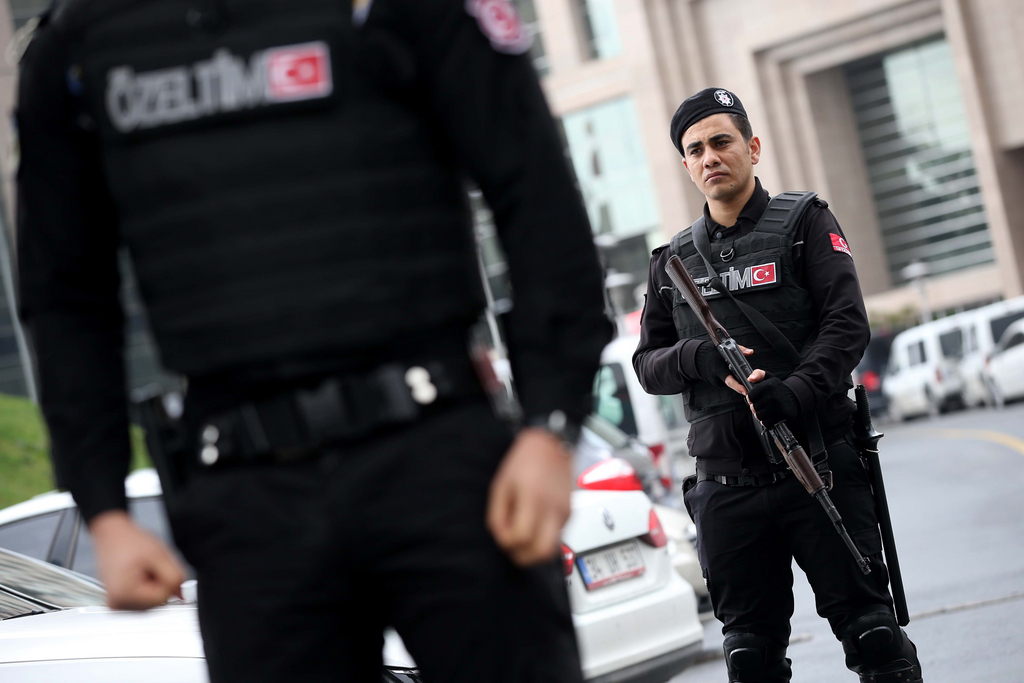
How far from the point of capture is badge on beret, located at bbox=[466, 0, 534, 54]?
1.69 meters

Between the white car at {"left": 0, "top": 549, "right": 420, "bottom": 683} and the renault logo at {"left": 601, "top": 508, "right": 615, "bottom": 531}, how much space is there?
1884mm

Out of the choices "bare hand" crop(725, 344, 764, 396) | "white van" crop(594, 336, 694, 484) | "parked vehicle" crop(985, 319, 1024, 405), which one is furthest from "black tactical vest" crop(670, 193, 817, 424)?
"parked vehicle" crop(985, 319, 1024, 405)

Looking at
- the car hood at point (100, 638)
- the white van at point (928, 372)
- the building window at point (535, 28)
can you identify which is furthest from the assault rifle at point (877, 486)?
the building window at point (535, 28)

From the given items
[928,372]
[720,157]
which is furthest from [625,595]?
[928,372]

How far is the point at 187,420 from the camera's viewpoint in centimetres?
176

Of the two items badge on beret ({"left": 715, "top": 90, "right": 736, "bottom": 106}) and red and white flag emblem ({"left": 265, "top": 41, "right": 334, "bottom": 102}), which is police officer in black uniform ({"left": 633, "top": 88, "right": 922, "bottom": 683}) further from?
red and white flag emblem ({"left": 265, "top": 41, "right": 334, "bottom": 102})

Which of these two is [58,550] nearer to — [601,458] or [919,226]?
[601,458]

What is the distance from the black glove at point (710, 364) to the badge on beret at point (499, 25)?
228 cm

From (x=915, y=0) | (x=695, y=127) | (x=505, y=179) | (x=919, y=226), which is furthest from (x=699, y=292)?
(x=919, y=226)

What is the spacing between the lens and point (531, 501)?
1.56m

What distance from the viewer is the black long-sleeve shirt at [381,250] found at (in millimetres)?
1654

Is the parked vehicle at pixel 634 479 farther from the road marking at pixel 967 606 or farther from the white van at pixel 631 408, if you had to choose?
the white van at pixel 631 408

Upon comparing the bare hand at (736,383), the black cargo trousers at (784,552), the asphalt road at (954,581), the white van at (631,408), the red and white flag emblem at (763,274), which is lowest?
the asphalt road at (954,581)

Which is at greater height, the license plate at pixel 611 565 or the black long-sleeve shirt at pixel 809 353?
the black long-sleeve shirt at pixel 809 353
